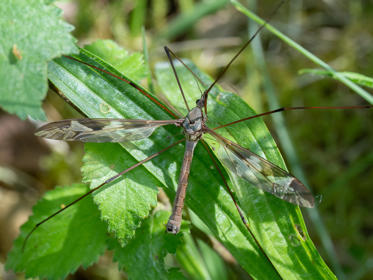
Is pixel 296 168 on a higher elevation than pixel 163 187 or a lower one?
higher

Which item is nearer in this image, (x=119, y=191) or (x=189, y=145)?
(x=119, y=191)

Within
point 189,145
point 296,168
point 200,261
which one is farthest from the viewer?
point 296,168

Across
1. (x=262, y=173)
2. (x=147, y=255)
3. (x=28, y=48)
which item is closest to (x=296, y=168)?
(x=262, y=173)

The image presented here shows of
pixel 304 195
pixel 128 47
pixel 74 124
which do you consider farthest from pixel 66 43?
pixel 128 47

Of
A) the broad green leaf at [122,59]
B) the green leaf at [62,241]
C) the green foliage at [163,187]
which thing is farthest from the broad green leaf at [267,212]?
the green leaf at [62,241]

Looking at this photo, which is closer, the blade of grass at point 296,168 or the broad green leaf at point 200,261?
the broad green leaf at point 200,261

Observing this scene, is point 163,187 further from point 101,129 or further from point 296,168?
point 296,168

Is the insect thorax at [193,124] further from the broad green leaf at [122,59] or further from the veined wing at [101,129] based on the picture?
the broad green leaf at [122,59]
